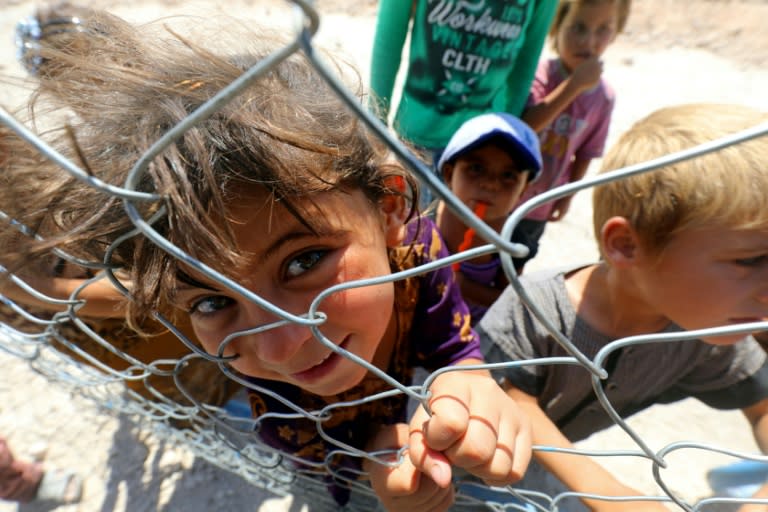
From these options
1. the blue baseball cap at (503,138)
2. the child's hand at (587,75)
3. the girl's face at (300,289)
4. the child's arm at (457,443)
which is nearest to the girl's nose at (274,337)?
the girl's face at (300,289)

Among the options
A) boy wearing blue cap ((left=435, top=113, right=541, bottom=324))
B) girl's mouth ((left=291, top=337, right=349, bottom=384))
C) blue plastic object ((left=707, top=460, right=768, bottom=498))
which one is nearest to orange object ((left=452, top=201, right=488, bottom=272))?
boy wearing blue cap ((left=435, top=113, right=541, bottom=324))

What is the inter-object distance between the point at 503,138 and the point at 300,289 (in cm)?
65

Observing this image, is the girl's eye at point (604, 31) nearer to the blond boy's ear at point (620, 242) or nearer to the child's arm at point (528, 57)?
the child's arm at point (528, 57)

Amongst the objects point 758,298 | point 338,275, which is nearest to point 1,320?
point 338,275

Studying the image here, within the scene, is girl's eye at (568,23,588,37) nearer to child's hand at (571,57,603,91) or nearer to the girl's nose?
child's hand at (571,57,603,91)

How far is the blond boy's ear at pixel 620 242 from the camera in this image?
0.71m

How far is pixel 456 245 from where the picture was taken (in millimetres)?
1154

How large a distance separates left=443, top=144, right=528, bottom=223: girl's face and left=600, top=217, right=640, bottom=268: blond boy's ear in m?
0.36

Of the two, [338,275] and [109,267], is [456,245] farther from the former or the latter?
[109,267]

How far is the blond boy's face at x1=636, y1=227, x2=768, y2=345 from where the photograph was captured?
0.62 metres

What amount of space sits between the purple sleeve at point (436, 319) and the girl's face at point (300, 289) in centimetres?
18

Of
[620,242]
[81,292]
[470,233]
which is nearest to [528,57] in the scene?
[470,233]

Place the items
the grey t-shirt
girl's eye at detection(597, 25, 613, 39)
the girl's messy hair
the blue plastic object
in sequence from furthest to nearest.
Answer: girl's eye at detection(597, 25, 613, 39) < the blue plastic object < the grey t-shirt < the girl's messy hair

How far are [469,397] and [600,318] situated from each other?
1.12 ft
